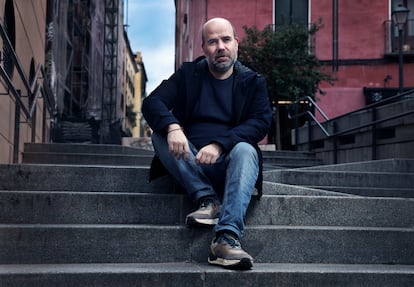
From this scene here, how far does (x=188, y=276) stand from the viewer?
2652 millimetres

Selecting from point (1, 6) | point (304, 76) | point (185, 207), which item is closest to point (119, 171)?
point (185, 207)

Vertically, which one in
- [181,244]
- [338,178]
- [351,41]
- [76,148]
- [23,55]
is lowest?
[181,244]

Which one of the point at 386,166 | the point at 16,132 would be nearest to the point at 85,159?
the point at 16,132

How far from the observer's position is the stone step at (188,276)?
8.49 feet

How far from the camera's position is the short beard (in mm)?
3326

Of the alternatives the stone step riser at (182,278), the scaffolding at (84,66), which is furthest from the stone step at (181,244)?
the scaffolding at (84,66)

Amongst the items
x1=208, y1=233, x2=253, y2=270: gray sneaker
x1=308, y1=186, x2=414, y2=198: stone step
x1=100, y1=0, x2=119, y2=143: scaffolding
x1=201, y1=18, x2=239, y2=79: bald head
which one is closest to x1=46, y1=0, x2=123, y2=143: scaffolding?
x1=100, y1=0, x2=119, y2=143: scaffolding

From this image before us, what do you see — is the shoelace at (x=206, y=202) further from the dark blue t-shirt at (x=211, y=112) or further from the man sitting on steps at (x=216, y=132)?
the dark blue t-shirt at (x=211, y=112)

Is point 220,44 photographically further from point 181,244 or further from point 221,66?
point 181,244

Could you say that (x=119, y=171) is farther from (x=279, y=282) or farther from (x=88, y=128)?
(x=88, y=128)

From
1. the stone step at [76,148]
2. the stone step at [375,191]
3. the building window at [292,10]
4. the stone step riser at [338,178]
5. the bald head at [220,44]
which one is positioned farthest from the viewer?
the building window at [292,10]

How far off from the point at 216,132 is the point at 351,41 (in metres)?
15.9

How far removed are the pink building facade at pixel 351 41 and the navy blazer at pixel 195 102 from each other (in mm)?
14262

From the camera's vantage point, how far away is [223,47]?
327 centimetres
